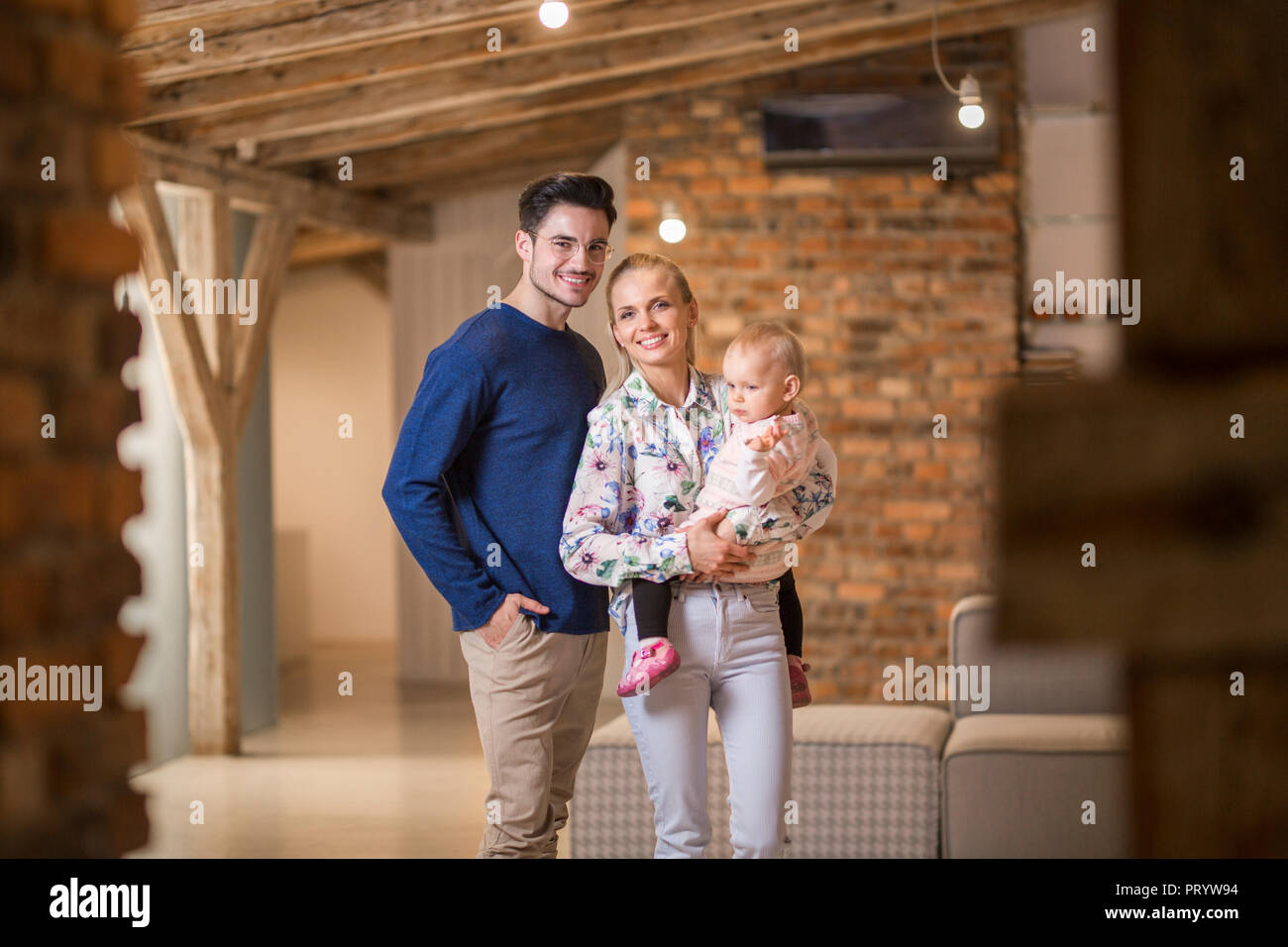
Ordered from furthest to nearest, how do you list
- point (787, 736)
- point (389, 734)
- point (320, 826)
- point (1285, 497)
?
1. point (389, 734)
2. point (320, 826)
3. point (787, 736)
4. point (1285, 497)

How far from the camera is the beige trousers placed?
210cm

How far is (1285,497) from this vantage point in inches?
25.5

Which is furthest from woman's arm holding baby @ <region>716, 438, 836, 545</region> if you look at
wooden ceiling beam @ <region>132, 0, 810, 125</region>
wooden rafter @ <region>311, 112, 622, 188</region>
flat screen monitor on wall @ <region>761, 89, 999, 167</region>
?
wooden rafter @ <region>311, 112, 622, 188</region>

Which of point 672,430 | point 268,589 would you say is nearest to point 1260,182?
point 672,430

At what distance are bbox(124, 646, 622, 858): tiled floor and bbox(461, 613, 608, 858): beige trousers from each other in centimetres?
149

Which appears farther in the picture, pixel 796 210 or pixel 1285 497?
pixel 796 210

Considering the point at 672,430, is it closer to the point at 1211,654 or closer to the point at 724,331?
the point at 1211,654

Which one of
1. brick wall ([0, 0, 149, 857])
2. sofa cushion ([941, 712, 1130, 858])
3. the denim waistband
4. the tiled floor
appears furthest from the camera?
the tiled floor

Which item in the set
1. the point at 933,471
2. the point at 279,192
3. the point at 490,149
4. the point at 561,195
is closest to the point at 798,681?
the point at 561,195

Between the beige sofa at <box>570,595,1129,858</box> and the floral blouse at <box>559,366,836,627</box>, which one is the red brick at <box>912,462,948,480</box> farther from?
the floral blouse at <box>559,366,836,627</box>

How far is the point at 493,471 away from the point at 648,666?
0.44 m

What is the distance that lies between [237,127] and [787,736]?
165 inches

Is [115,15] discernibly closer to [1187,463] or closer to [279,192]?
[1187,463]

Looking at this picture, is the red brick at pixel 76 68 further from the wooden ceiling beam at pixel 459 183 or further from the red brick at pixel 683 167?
the wooden ceiling beam at pixel 459 183
